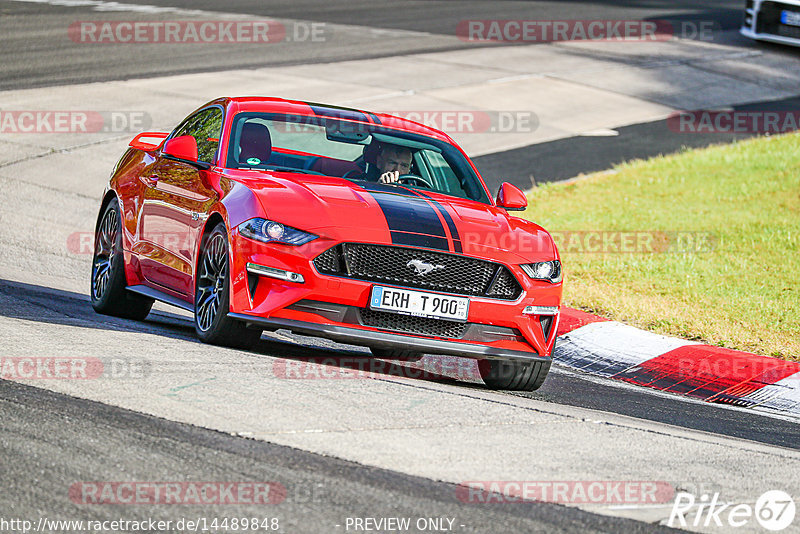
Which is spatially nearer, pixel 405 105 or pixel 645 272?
pixel 645 272

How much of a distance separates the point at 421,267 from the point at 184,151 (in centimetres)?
195

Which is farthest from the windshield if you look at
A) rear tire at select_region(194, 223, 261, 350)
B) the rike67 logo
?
the rike67 logo

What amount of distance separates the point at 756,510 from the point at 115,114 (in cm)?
Answer: 1435

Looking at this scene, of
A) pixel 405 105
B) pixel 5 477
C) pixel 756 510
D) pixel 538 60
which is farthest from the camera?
pixel 538 60

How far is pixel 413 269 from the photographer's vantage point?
22.7 feet

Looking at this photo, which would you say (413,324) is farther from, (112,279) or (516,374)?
(112,279)

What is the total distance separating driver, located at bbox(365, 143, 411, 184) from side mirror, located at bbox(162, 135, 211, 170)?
1108 millimetres

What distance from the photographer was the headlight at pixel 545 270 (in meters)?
7.28

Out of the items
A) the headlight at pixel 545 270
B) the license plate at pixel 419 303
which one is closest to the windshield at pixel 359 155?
the headlight at pixel 545 270

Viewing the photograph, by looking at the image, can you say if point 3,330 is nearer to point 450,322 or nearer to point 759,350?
point 450,322

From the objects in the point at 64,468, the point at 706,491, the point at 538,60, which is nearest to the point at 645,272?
the point at 706,491

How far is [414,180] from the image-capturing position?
834cm

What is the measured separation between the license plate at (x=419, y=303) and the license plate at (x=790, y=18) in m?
21.8

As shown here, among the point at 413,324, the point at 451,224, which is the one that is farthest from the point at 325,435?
the point at 451,224
